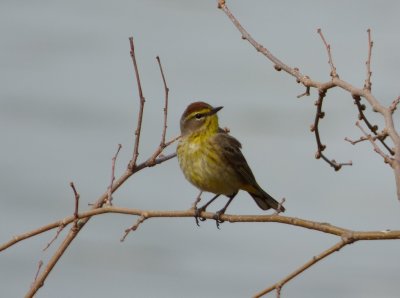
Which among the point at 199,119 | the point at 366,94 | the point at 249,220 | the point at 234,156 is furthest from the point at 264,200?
the point at 366,94

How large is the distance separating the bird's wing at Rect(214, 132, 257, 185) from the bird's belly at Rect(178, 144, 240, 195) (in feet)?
0.18

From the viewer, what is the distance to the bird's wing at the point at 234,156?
710 cm

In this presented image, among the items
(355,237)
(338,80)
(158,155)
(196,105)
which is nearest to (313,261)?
(355,237)

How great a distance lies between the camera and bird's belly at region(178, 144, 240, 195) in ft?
22.7

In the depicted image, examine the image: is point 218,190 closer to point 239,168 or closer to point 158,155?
point 239,168

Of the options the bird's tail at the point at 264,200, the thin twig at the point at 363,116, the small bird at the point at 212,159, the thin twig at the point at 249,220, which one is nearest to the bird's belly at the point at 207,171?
the small bird at the point at 212,159

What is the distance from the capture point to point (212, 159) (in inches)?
278

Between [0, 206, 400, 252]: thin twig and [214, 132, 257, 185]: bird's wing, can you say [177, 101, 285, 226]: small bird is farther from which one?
[0, 206, 400, 252]: thin twig

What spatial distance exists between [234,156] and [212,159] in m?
0.22

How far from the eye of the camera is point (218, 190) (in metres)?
7.02

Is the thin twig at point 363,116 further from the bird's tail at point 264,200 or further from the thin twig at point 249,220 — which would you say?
the bird's tail at point 264,200

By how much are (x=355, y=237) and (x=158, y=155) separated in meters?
1.74

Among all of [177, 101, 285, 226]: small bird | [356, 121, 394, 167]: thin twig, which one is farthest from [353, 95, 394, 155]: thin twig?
[177, 101, 285, 226]: small bird

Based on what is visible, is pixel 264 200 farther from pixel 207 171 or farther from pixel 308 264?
pixel 308 264
